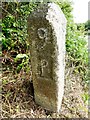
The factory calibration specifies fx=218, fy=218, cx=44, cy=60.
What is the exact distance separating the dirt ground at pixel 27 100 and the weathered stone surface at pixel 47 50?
5.4 inches

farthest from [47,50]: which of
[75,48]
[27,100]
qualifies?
[75,48]

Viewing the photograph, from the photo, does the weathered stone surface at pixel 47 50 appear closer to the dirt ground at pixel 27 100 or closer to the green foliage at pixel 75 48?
the dirt ground at pixel 27 100

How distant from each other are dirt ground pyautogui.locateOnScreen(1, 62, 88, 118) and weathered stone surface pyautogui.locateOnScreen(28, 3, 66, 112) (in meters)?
0.14

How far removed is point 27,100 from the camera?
8.43 feet

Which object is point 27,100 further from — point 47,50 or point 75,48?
point 75,48

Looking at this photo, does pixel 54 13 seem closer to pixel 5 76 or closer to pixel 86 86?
pixel 5 76

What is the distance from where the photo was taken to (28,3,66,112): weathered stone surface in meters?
1.98

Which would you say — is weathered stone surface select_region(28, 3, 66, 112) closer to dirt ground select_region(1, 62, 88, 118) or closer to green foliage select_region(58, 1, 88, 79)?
dirt ground select_region(1, 62, 88, 118)

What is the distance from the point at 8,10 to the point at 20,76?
4.16 feet

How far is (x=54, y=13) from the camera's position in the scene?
77.9 inches

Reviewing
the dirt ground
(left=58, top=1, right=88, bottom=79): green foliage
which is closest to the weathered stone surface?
the dirt ground

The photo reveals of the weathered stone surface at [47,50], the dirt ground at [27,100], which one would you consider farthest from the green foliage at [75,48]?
the weathered stone surface at [47,50]

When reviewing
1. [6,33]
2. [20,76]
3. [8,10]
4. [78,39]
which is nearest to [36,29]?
[20,76]

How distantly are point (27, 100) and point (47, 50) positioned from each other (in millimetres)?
785
